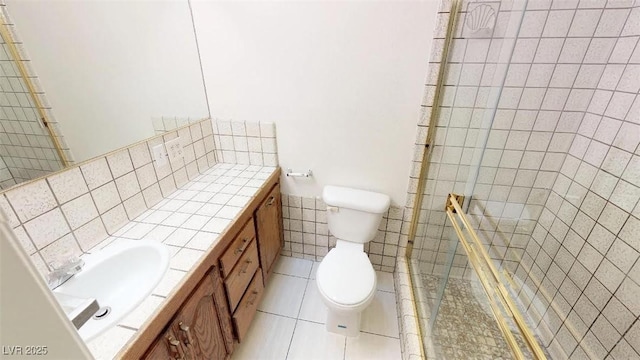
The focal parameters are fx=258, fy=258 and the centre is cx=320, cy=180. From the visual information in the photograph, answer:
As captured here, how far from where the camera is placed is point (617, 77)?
1.12 metres

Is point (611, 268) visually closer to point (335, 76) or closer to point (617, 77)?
point (617, 77)

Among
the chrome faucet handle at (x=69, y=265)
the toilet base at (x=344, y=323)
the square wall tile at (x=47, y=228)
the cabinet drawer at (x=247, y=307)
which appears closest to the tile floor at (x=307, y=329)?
the toilet base at (x=344, y=323)

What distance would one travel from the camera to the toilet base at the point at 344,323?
1454mm

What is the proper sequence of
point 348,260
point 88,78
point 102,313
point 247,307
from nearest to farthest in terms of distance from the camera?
point 102,313 → point 88,78 → point 247,307 → point 348,260

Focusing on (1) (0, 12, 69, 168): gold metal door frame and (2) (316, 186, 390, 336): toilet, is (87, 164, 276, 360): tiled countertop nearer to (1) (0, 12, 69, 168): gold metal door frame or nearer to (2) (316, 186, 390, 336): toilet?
(1) (0, 12, 69, 168): gold metal door frame

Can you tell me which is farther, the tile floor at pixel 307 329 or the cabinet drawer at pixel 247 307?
the tile floor at pixel 307 329

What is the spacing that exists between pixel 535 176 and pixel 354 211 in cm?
99

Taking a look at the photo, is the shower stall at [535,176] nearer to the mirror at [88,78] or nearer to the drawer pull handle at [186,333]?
the drawer pull handle at [186,333]

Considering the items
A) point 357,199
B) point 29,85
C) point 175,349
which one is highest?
point 29,85

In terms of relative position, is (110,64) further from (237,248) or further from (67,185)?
(237,248)

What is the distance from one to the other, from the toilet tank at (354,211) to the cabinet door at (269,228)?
0.34 meters

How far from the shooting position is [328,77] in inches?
58.2

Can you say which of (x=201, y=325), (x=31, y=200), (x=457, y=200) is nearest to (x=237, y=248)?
(x=201, y=325)

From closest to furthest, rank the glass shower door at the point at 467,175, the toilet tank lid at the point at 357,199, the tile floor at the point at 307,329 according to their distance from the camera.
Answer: the glass shower door at the point at 467,175, the tile floor at the point at 307,329, the toilet tank lid at the point at 357,199
